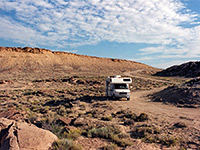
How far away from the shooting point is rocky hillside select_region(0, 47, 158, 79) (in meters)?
68.3

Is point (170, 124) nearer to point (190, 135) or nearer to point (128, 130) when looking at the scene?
point (190, 135)

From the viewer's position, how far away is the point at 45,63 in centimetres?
8000

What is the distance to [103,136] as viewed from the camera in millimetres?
7262

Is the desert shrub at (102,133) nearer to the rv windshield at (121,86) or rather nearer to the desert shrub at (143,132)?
the desert shrub at (143,132)

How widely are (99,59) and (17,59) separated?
4883cm

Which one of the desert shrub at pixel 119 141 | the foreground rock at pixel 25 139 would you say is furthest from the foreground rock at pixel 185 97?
the foreground rock at pixel 25 139

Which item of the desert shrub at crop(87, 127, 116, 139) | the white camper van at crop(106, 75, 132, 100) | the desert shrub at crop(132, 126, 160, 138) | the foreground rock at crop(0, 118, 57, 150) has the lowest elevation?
the desert shrub at crop(132, 126, 160, 138)

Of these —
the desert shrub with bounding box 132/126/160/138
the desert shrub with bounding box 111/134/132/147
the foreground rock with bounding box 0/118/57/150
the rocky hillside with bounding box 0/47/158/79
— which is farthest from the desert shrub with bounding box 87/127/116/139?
the rocky hillside with bounding box 0/47/158/79

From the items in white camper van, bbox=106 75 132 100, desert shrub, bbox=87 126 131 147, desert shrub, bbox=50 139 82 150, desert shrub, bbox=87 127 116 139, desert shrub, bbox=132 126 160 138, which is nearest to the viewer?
desert shrub, bbox=50 139 82 150

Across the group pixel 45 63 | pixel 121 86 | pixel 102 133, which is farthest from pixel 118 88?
pixel 45 63

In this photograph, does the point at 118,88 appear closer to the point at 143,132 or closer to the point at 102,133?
the point at 143,132

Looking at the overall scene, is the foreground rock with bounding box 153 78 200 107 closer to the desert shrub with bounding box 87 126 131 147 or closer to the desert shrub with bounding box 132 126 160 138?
the desert shrub with bounding box 132 126 160 138

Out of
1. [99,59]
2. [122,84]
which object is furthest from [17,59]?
[122,84]

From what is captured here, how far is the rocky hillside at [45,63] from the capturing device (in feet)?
224
